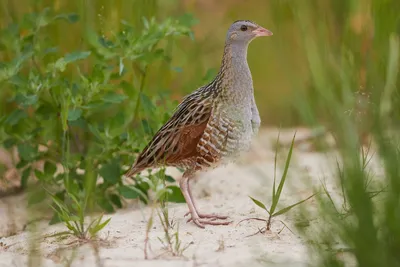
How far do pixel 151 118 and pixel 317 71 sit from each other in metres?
2.52

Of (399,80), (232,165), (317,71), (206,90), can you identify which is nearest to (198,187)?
(232,165)

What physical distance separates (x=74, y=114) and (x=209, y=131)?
834mm

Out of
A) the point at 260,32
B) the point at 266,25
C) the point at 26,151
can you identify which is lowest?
the point at 26,151

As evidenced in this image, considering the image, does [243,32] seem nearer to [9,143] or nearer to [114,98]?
[114,98]

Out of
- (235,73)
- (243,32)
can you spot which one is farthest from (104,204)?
(243,32)

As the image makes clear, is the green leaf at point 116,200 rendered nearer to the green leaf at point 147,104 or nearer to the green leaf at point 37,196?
the green leaf at point 37,196

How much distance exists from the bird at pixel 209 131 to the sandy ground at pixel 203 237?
0.62ft

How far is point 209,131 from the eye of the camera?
4805 mm

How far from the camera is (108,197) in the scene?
5.67 meters

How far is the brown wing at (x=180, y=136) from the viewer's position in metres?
4.84

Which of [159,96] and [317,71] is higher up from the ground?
[159,96]

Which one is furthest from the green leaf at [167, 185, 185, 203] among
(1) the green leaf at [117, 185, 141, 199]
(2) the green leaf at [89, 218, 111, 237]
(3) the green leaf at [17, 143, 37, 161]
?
(2) the green leaf at [89, 218, 111, 237]

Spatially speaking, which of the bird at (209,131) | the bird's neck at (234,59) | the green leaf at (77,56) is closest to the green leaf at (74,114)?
the green leaf at (77,56)

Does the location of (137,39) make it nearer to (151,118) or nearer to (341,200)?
(151,118)
